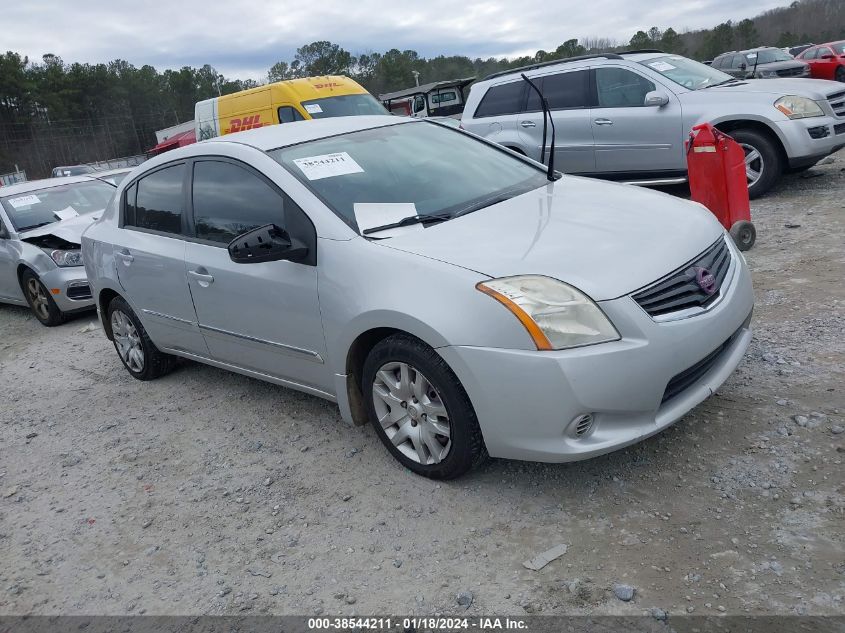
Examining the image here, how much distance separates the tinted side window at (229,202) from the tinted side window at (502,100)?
6.06 metres

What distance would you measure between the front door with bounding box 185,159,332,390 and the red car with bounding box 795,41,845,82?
22.3 m

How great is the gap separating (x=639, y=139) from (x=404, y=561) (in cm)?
675

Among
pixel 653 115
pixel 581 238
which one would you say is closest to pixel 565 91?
pixel 653 115

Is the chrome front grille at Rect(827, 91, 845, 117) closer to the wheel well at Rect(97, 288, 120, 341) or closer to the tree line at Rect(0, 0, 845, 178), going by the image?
the wheel well at Rect(97, 288, 120, 341)

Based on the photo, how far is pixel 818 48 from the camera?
2283 cm

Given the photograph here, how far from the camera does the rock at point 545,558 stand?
2672 millimetres

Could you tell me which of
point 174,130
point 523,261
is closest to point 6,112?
point 174,130

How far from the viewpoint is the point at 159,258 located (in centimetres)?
444

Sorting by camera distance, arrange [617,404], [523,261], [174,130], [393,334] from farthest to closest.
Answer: [174,130] < [393,334] < [523,261] < [617,404]

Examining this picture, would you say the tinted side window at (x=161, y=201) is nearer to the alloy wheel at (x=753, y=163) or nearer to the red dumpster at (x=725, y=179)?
the red dumpster at (x=725, y=179)

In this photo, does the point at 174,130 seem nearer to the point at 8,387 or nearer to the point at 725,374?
the point at 8,387

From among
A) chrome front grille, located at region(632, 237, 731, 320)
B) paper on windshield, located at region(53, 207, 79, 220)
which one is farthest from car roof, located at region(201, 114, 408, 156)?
paper on windshield, located at region(53, 207, 79, 220)

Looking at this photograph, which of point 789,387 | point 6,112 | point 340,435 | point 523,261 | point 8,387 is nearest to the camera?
point 523,261

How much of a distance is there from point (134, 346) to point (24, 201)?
13.8 ft
